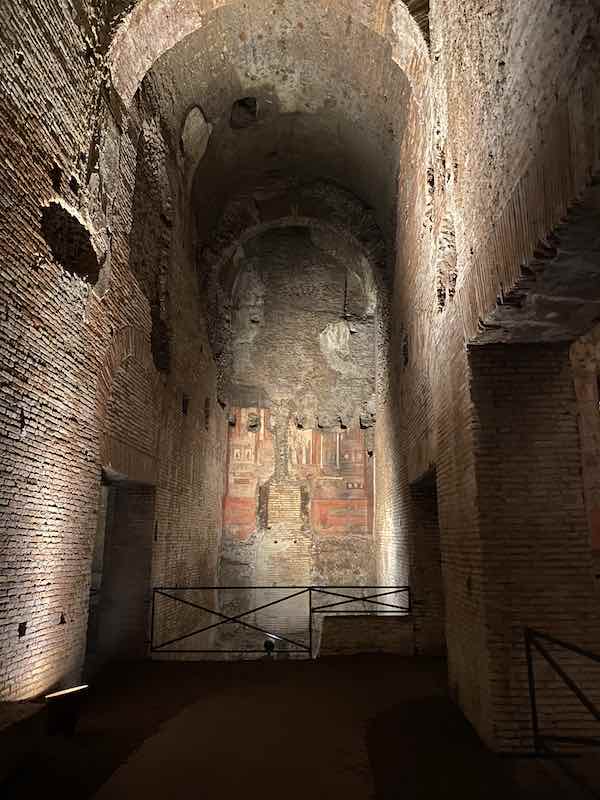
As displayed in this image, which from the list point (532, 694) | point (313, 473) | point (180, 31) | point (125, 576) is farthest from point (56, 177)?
point (313, 473)

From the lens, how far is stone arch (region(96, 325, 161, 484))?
239 inches

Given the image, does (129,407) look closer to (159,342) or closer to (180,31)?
(159,342)

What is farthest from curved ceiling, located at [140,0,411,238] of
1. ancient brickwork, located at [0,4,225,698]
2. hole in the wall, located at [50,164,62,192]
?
hole in the wall, located at [50,164,62,192]

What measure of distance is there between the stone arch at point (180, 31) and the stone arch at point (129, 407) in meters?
2.76

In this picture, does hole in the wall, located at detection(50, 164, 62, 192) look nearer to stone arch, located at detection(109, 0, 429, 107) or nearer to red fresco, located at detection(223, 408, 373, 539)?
stone arch, located at detection(109, 0, 429, 107)

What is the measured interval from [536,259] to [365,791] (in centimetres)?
336

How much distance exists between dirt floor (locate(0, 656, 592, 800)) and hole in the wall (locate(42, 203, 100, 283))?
3.58 metres

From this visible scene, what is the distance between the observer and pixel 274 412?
13.5 meters

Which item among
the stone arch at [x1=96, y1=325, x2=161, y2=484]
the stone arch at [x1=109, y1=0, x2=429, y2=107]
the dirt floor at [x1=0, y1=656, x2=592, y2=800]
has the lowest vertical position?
the dirt floor at [x1=0, y1=656, x2=592, y2=800]

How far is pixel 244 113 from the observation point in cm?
944

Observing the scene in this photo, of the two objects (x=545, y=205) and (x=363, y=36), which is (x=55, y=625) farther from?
(x=363, y=36)

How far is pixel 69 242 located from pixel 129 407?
2.28 metres

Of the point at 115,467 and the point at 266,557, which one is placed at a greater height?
the point at 115,467

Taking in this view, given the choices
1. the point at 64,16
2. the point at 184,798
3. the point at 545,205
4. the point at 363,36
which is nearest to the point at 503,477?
the point at 545,205
